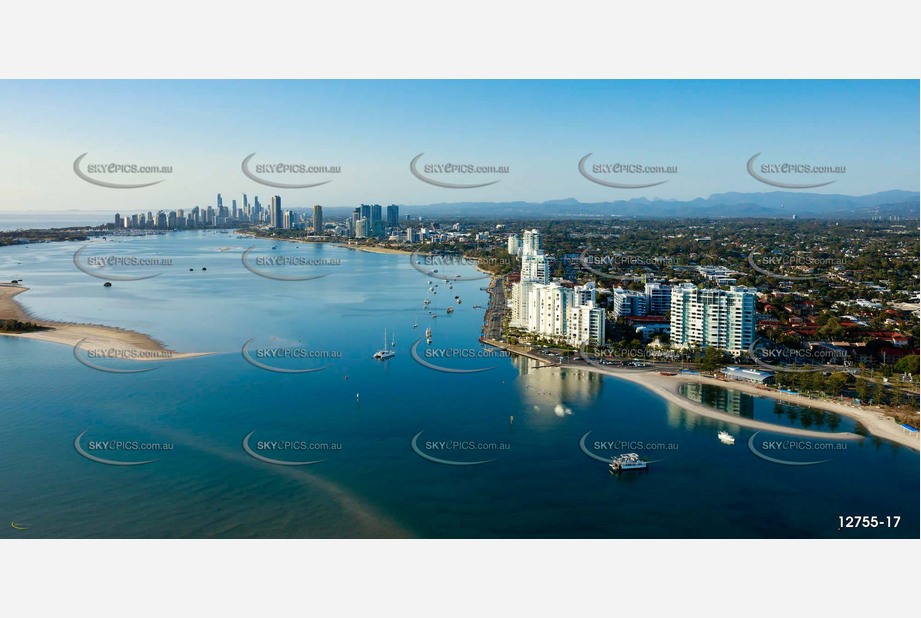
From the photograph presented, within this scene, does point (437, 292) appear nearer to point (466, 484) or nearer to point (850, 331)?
point (850, 331)

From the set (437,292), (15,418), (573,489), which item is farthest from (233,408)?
(437,292)

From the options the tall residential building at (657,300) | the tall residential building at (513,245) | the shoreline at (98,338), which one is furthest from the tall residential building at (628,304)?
the tall residential building at (513,245)

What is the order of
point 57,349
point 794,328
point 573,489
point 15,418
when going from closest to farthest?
point 573,489, point 15,418, point 57,349, point 794,328

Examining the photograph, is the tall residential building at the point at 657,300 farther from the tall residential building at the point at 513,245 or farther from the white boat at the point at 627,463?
the tall residential building at the point at 513,245

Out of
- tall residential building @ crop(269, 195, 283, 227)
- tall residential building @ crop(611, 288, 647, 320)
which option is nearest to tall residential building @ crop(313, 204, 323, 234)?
tall residential building @ crop(269, 195, 283, 227)

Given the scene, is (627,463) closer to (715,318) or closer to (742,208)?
(715,318)

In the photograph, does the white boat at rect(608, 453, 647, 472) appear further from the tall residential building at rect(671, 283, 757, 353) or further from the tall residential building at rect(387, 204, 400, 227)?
A: the tall residential building at rect(387, 204, 400, 227)

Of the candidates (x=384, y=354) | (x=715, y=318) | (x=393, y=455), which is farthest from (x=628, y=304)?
(x=393, y=455)
